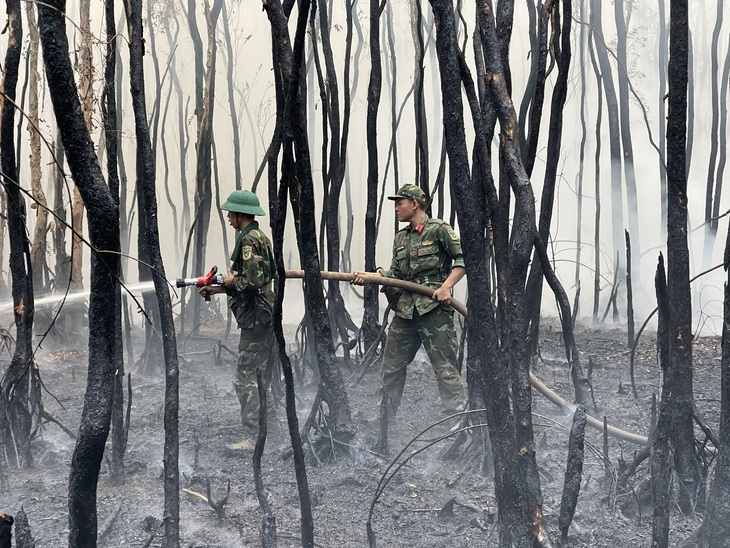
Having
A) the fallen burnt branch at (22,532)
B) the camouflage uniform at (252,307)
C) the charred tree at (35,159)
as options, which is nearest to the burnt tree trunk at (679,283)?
the camouflage uniform at (252,307)

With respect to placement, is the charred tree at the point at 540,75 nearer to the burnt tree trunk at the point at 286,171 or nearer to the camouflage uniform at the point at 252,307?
the burnt tree trunk at the point at 286,171

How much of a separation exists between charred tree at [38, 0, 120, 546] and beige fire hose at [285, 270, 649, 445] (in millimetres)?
1961

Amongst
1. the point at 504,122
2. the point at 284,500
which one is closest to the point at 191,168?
the point at 284,500

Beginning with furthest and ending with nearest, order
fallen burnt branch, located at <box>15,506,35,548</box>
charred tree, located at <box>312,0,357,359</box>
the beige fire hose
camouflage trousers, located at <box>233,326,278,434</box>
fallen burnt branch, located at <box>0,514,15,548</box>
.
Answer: charred tree, located at <box>312,0,357,359</box> < camouflage trousers, located at <box>233,326,278,434</box> < the beige fire hose < fallen burnt branch, located at <box>15,506,35,548</box> < fallen burnt branch, located at <box>0,514,15,548</box>

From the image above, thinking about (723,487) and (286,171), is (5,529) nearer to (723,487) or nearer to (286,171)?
(286,171)

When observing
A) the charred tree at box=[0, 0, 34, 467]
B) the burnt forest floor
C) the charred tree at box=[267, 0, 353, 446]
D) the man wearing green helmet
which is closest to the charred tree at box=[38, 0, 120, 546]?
the charred tree at box=[267, 0, 353, 446]

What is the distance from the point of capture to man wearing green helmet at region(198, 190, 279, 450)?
4.55 metres

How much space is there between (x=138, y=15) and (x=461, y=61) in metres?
1.51

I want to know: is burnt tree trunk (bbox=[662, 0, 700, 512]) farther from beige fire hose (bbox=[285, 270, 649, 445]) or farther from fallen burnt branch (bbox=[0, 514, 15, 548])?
fallen burnt branch (bbox=[0, 514, 15, 548])

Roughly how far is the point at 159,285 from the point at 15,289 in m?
1.39

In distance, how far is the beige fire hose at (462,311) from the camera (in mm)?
4262

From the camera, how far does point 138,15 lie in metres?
3.10

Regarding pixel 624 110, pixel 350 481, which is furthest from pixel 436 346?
pixel 624 110

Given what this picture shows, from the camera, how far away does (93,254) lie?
6.97 feet
